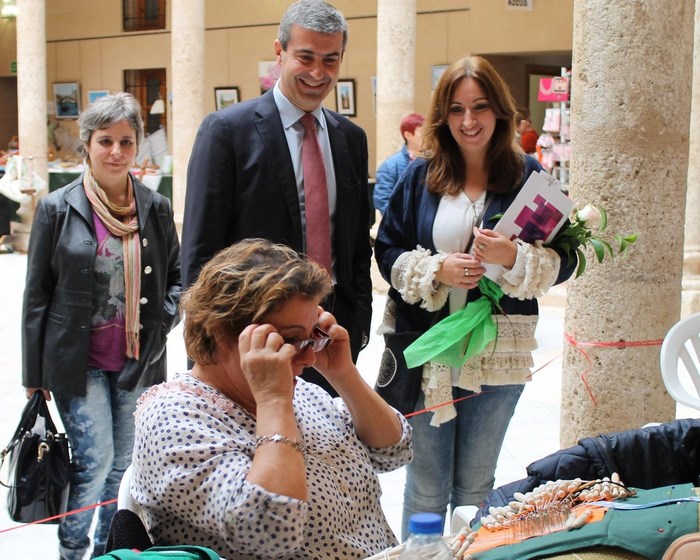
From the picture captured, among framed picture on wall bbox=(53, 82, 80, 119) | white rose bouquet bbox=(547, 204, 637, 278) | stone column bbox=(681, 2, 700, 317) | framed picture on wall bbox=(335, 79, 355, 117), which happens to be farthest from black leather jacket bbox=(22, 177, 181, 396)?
framed picture on wall bbox=(53, 82, 80, 119)

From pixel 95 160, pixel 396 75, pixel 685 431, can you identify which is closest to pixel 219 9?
pixel 396 75

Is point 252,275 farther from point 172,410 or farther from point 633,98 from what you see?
point 633,98

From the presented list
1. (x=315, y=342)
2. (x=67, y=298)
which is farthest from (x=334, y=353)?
(x=67, y=298)

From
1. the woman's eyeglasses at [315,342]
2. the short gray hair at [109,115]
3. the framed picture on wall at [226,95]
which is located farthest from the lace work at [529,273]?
the framed picture on wall at [226,95]

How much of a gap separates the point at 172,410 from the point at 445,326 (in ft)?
4.39

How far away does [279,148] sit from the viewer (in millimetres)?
3168

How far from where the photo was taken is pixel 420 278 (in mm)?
3209

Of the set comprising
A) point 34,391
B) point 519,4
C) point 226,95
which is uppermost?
point 519,4

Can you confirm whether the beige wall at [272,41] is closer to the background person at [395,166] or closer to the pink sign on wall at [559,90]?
the pink sign on wall at [559,90]

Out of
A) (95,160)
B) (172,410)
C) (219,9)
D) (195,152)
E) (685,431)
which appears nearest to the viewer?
(172,410)

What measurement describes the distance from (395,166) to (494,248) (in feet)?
14.9

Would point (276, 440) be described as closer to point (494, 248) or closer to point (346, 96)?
point (494, 248)

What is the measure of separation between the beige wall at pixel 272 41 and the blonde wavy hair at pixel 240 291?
1336 cm

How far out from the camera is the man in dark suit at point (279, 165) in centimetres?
309
